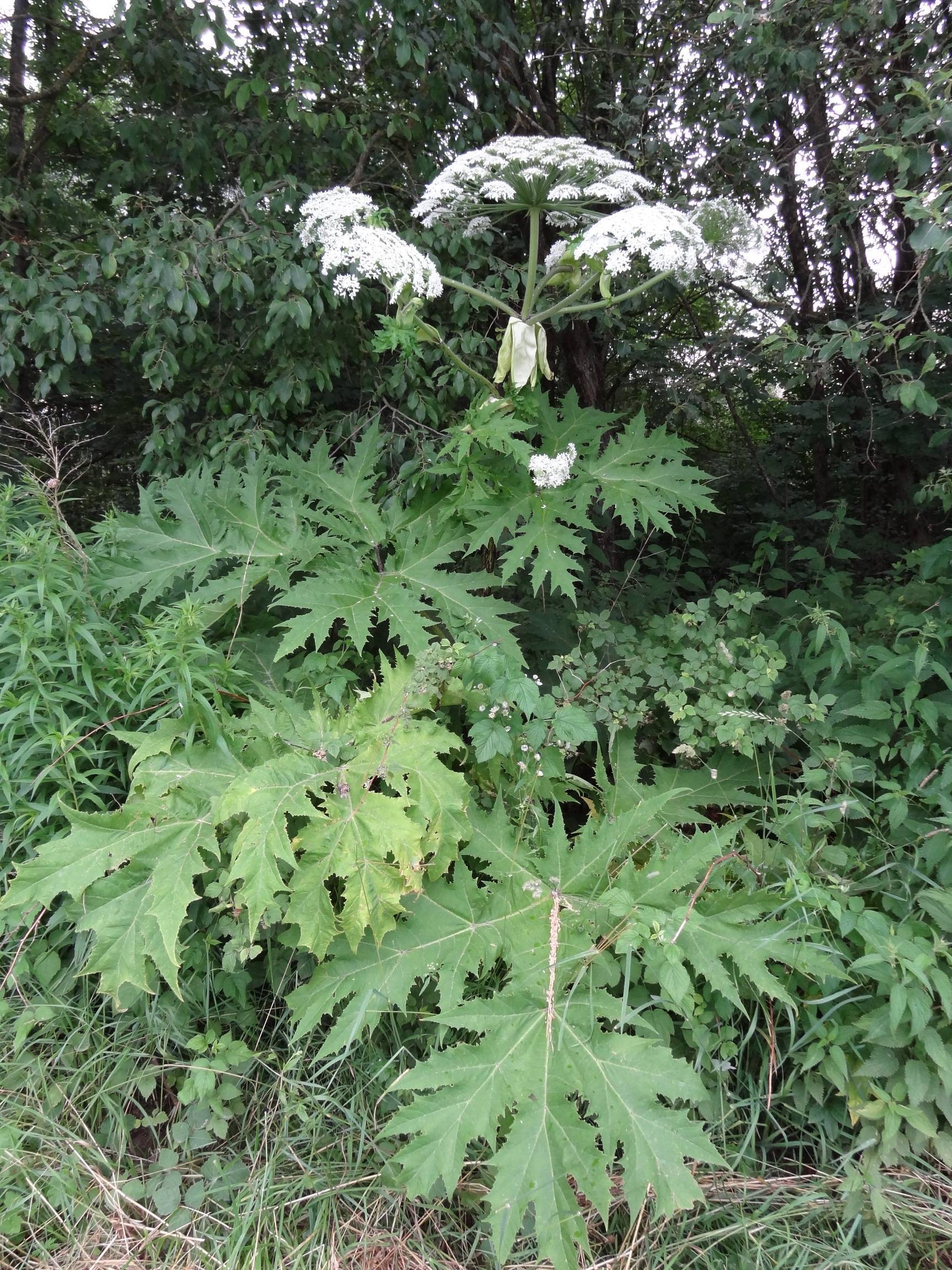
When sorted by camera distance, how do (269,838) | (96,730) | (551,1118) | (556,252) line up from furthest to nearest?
1. (556,252)
2. (96,730)
3. (269,838)
4. (551,1118)

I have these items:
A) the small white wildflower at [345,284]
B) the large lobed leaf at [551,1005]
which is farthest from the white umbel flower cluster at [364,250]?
the large lobed leaf at [551,1005]

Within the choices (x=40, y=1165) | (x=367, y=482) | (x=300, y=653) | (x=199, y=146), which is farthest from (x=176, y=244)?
(x=40, y=1165)

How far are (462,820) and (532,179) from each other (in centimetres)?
184

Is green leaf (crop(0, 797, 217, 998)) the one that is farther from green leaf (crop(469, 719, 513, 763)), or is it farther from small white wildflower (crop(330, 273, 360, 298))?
small white wildflower (crop(330, 273, 360, 298))

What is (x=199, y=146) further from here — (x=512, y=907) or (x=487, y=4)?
(x=512, y=907)

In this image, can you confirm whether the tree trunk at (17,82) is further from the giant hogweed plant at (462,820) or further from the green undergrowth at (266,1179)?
the green undergrowth at (266,1179)

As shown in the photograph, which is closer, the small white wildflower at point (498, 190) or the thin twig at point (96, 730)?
the thin twig at point (96, 730)

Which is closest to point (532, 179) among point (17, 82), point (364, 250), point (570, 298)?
point (570, 298)

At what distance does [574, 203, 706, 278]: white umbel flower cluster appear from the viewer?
6.44 ft

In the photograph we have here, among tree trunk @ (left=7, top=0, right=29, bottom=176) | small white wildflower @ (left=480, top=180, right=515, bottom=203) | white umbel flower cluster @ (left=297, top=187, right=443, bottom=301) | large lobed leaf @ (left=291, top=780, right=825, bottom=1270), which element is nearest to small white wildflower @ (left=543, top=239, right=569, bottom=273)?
small white wildflower @ (left=480, top=180, right=515, bottom=203)

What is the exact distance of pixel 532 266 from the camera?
2203 mm

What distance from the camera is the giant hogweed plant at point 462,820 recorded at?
1.58 meters

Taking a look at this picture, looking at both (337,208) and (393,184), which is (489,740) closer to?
(337,208)

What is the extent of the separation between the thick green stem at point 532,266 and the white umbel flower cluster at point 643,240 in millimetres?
189
